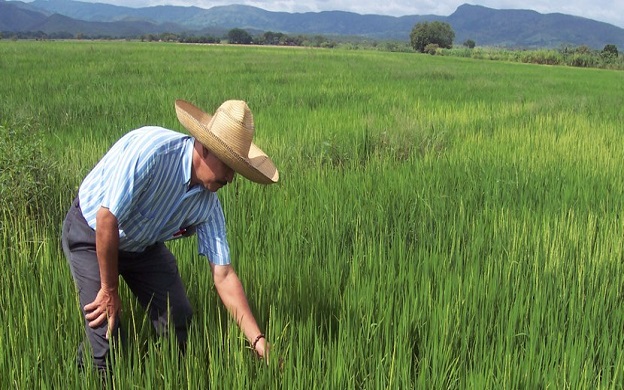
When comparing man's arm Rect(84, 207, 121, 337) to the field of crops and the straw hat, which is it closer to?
the field of crops

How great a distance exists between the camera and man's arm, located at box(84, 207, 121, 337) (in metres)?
1.41

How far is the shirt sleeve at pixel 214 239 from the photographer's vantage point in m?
1.57

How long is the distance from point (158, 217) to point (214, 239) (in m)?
0.18

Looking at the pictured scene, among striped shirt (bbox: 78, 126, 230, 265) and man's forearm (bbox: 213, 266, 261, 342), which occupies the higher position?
striped shirt (bbox: 78, 126, 230, 265)

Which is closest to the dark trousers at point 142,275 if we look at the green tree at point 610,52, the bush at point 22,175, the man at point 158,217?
the man at point 158,217

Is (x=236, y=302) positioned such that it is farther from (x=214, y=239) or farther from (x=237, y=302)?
(x=214, y=239)

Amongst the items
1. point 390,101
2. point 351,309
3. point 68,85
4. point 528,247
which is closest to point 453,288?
point 351,309

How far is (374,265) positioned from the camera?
1896 millimetres

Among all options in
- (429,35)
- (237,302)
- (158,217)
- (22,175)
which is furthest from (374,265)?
(429,35)

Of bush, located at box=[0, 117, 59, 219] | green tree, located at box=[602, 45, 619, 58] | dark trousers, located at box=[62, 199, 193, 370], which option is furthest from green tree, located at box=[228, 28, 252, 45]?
dark trousers, located at box=[62, 199, 193, 370]

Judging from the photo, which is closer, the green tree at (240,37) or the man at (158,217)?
the man at (158,217)

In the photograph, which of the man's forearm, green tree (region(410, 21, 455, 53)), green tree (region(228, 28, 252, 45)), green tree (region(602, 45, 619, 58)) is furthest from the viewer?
green tree (region(228, 28, 252, 45))

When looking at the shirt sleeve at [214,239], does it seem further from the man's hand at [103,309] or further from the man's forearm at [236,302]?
the man's hand at [103,309]

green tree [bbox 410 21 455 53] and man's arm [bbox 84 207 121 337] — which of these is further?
green tree [bbox 410 21 455 53]
